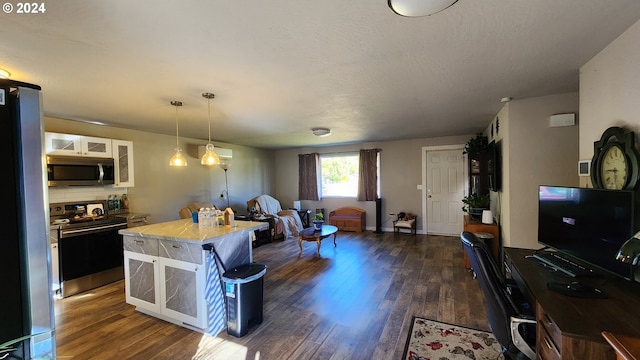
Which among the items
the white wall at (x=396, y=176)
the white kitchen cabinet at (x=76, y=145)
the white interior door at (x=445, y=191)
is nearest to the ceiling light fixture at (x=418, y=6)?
the white kitchen cabinet at (x=76, y=145)

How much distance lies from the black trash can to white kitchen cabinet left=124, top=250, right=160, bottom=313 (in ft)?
2.66

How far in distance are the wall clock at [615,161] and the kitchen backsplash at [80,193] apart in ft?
19.2

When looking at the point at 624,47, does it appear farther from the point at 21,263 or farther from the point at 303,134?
the point at 303,134

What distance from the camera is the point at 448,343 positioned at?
2180 millimetres

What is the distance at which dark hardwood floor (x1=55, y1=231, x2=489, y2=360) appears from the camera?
2.15 meters

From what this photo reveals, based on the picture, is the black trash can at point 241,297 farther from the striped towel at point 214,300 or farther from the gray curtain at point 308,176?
the gray curtain at point 308,176

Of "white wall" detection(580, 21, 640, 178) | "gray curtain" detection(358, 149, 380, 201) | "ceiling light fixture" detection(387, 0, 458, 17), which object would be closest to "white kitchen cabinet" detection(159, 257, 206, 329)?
"ceiling light fixture" detection(387, 0, 458, 17)

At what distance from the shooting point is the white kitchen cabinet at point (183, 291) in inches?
92.0

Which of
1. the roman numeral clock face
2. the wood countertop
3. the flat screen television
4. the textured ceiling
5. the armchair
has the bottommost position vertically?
the armchair

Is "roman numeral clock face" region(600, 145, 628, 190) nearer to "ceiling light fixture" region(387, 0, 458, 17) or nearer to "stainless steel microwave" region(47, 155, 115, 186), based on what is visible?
"ceiling light fixture" region(387, 0, 458, 17)

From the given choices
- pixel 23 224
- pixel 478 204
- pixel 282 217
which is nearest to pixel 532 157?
pixel 478 204

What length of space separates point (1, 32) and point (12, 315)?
1.72m

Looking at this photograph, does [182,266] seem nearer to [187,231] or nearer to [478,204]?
[187,231]

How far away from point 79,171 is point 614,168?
18.5 ft
